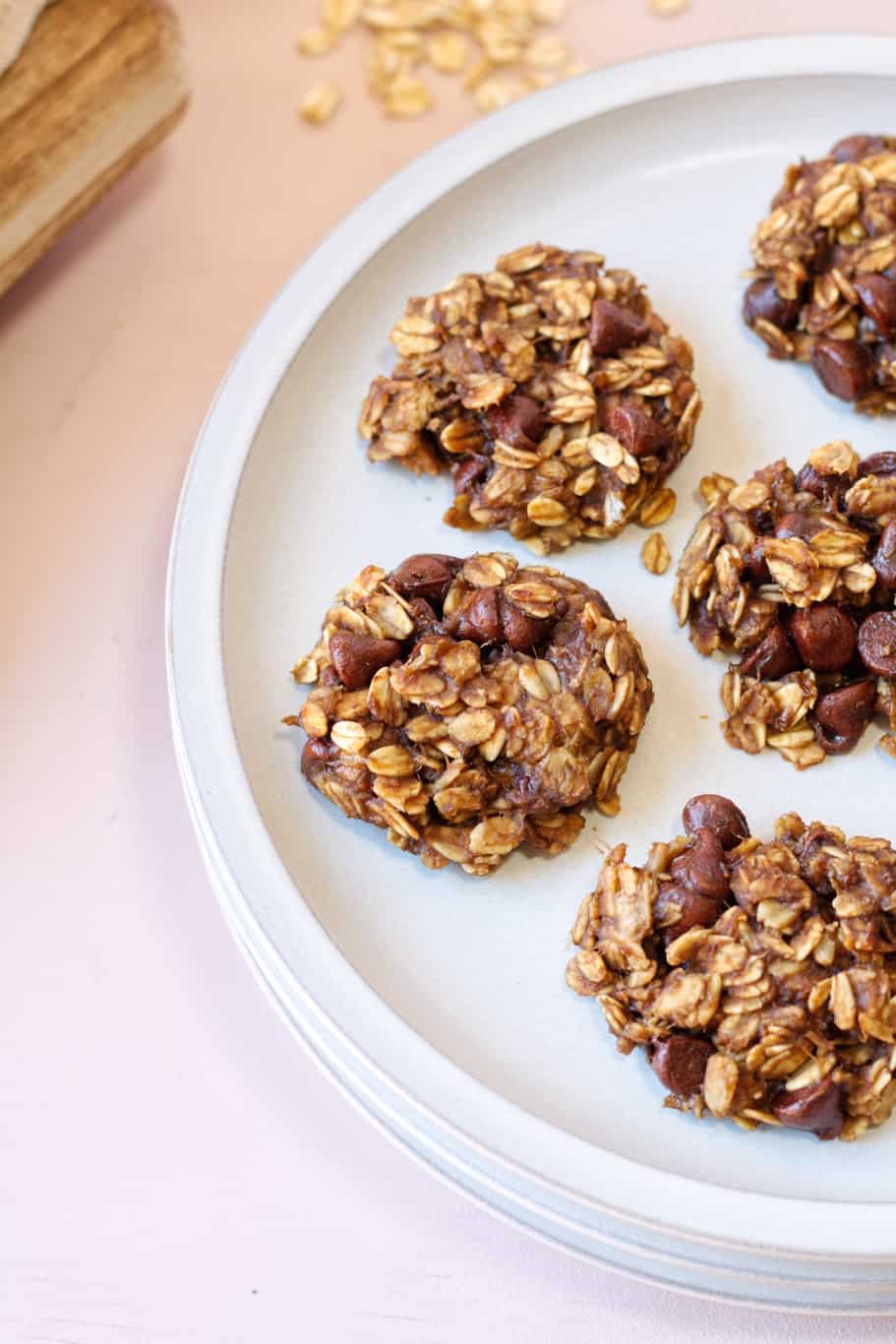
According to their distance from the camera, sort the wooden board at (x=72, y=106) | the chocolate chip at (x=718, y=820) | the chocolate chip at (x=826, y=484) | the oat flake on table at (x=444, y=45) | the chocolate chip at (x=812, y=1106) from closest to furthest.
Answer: the chocolate chip at (x=812, y=1106) < the chocolate chip at (x=718, y=820) < the chocolate chip at (x=826, y=484) < the wooden board at (x=72, y=106) < the oat flake on table at (x=444, y=45)

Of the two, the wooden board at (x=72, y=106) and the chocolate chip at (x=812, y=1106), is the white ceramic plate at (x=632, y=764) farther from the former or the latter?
the wooden board at (x=72, y=106)

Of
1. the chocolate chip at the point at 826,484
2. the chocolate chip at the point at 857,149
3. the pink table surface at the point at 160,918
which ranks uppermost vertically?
the chocolate chip at the point at 857,149

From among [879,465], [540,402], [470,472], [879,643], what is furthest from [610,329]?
[879,643]

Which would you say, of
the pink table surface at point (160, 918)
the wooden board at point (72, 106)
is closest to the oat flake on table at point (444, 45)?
the pink table surface at point (160, 918)

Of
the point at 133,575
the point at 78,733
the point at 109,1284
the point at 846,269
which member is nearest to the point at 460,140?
the point at 846,269

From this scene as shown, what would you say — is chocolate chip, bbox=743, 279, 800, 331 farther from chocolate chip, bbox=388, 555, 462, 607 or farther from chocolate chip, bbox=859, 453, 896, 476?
chocolate chip, bbox=388, 555, 462, 607
